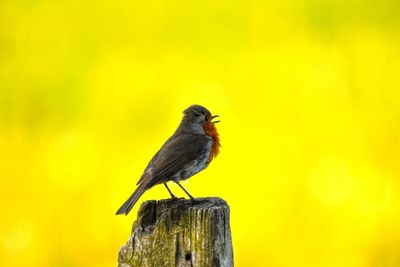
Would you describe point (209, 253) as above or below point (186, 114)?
below

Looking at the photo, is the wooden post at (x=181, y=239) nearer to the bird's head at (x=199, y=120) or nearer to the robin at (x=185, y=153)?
the robin at (x=185, y=153)

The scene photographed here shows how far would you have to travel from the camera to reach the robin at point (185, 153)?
415 centimetres

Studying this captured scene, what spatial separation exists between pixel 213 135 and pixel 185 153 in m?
0.51

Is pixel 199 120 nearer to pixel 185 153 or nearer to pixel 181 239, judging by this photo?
pixel 185 153

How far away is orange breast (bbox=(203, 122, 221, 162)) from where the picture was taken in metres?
4.84

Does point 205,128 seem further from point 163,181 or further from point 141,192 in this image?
point 141,192

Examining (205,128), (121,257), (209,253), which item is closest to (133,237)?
(121,257)

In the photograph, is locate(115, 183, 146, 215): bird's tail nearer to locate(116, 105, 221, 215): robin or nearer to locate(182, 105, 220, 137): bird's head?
locate(116, 105, 221, 215): robin

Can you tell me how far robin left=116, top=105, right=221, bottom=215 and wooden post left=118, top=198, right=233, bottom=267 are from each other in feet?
3.10

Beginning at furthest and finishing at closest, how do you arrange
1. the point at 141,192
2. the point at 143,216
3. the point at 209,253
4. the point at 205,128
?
the point at 205,128 → the point at 141,192 → the point at 143,216 → the point at 209,253

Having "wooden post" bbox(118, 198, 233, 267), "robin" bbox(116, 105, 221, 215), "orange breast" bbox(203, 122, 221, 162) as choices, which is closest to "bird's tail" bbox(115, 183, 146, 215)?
"robin" bbox(116, 105, 221, 215)

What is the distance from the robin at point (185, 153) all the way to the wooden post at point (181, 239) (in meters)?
0.95

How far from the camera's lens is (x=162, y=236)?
2.73 metres

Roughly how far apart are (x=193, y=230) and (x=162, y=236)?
0.44ft
